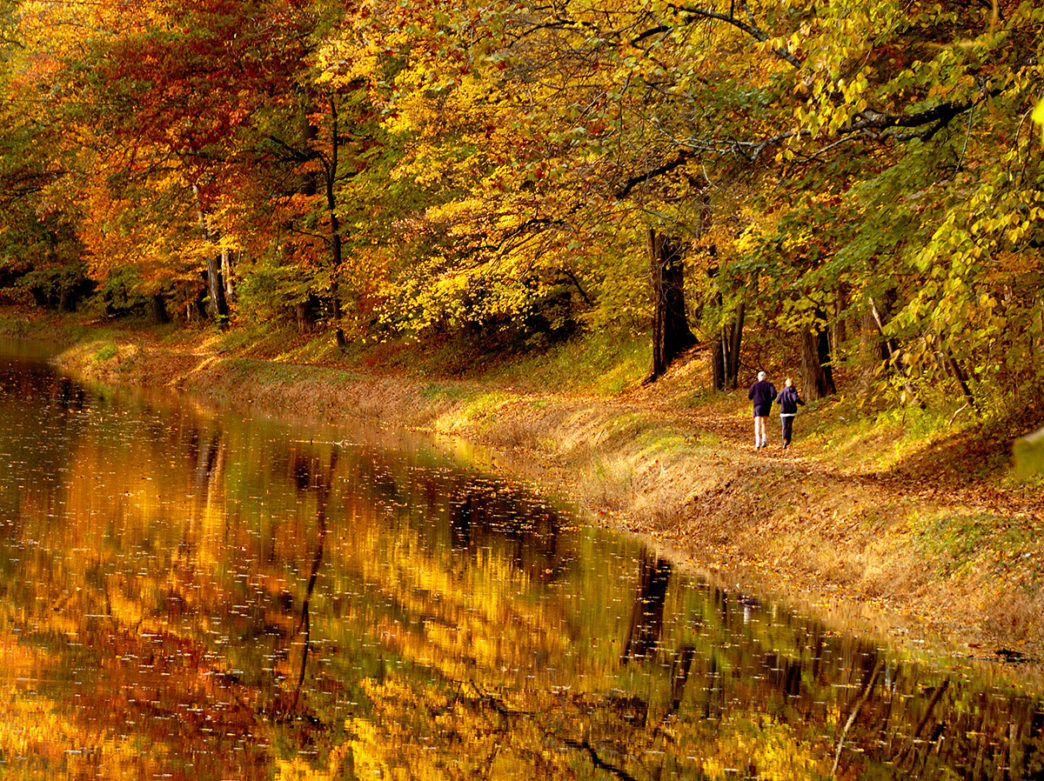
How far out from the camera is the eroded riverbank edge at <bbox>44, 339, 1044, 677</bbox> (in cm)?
1341

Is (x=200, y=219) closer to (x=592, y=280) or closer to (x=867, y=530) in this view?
(x=592, y=280)

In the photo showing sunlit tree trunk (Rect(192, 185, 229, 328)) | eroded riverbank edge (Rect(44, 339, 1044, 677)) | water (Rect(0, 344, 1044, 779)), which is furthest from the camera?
sunlit tree trunk (Rect(192, 185, 229, 328))

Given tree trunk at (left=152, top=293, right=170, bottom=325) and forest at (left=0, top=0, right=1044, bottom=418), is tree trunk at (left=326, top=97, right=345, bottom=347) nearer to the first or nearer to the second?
forest at (left=0, top=0, right=1044, bottom=418)

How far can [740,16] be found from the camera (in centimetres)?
1508

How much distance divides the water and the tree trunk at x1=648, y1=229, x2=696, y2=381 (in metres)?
12.6

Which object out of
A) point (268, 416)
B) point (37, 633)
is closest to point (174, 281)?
point (268, 416)

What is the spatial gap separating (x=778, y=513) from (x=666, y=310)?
15594mm

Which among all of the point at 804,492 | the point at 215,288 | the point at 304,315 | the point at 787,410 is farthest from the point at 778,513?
the point at 215,288

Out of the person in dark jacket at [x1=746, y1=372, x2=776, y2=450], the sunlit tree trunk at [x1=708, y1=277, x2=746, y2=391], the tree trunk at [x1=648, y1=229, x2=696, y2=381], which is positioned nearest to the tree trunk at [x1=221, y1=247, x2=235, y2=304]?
the tree trunk at [x1=648, y1=229, x2=696, y2=381]

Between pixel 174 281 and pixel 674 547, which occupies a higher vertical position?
pixel 174 281

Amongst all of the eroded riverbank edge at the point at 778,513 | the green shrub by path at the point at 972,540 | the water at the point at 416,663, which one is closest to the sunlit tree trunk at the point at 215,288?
the eroded riverbank edge at the point at 778,513

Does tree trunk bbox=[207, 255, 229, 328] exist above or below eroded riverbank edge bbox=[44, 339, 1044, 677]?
above

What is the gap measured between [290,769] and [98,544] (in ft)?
24.9

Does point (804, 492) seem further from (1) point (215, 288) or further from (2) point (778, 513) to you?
(1) point (215, 288)
